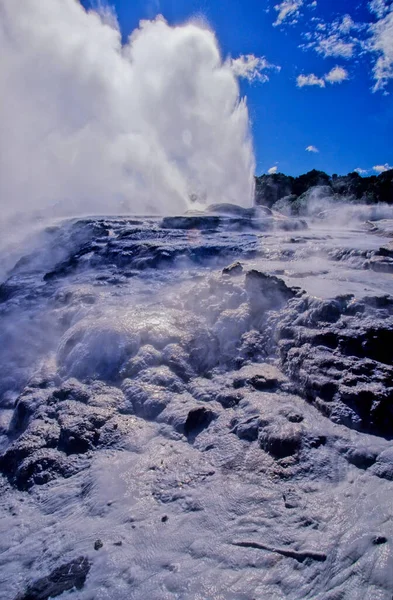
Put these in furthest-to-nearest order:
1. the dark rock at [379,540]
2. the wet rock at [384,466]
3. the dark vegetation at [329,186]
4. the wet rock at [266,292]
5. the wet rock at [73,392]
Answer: the dark vegetation at [329,186] → the wet rock at [266,292] → the wet rock at [73,392] → the wet rock at [384,466] → the dark rock at [379,540]

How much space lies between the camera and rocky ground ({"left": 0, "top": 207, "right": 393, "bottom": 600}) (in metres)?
2.71

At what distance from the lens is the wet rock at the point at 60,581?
9.05 feet

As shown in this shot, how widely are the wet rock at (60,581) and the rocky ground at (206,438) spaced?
0.03ft

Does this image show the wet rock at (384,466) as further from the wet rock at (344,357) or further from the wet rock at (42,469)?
the wet rock at (42,469)

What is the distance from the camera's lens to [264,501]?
125 inches

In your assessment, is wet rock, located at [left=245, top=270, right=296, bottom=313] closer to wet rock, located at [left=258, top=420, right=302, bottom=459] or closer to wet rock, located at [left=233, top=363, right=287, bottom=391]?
wet rock, located at [left=233, top=363, right=287, bottom=391]

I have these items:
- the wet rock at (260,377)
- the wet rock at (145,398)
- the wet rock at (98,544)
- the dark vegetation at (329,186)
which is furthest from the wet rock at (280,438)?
the dark vegetation at (329,186)

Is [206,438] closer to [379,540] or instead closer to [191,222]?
[379,540]

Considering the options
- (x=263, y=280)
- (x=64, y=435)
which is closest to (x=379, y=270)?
(x=263, y=280)

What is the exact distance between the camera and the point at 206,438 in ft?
13.5

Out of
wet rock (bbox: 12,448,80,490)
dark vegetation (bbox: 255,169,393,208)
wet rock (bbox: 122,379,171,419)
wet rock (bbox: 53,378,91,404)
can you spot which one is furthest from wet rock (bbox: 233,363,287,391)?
dark vegetation (bbox: 255,169,393,208)

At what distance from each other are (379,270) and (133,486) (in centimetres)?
569

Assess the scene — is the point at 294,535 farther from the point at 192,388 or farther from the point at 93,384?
the point at 93,384

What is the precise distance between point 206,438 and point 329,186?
29802mm
